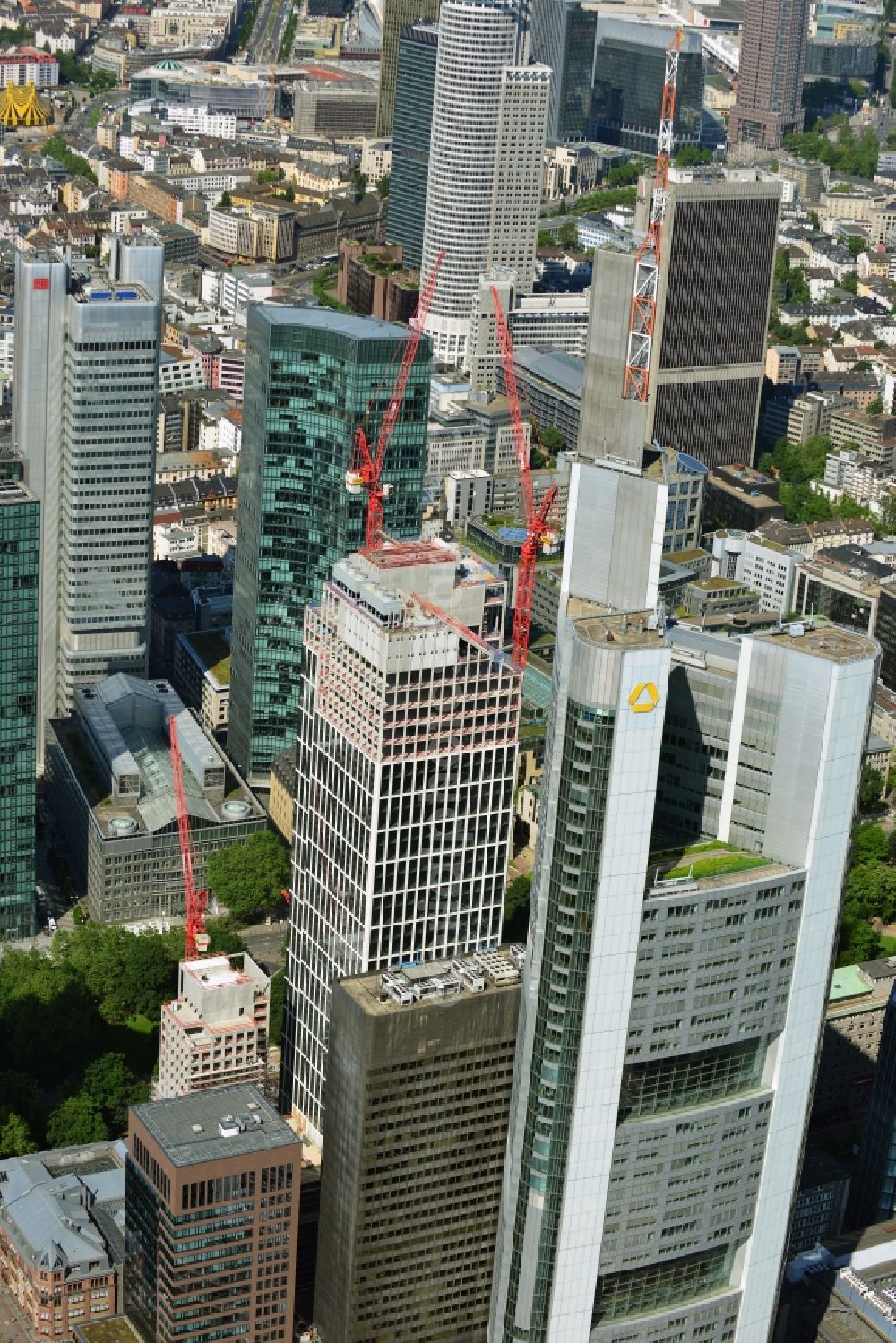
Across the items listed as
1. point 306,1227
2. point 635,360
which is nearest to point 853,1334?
A: point 306,1227

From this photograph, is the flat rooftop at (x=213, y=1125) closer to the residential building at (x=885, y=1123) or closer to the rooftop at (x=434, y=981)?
the rooftop at (x=434, y=981)

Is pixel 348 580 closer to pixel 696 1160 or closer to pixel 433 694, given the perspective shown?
pixel 433 694

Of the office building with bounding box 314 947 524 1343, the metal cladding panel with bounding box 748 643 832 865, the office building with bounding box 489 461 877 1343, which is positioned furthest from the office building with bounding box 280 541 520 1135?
the metal cladding panel with bounding box 748 643 832 865

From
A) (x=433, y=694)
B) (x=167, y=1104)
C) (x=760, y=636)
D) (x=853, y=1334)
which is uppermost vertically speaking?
(x=760, y=636)

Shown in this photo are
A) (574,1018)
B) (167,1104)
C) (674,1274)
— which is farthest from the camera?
(167,1104)

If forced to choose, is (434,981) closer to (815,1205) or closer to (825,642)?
(825,642)

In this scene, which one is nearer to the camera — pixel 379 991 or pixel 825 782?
pixel 825 782

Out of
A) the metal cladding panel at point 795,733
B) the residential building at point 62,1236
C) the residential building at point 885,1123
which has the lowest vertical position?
the residential building at point 62,1236

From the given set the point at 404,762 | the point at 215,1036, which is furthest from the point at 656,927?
the point at 215,1036

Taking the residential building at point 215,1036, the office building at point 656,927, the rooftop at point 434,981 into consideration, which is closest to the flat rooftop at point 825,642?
the office building at point 656,927
